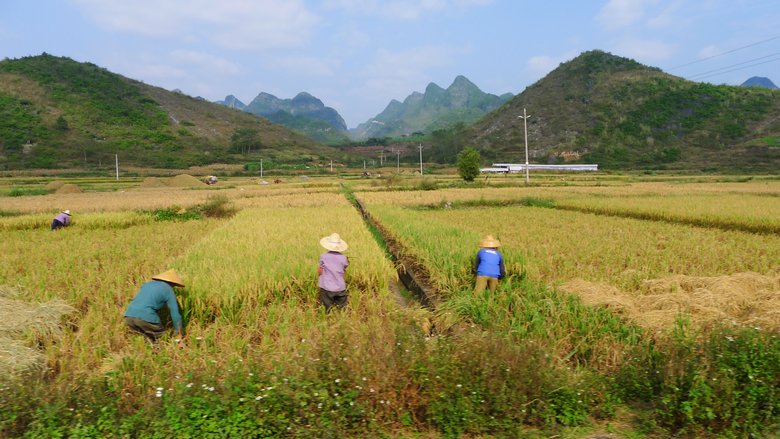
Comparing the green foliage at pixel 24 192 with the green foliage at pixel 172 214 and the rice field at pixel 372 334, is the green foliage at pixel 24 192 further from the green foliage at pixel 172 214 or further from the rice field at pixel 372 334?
the rice field at pixel 372 334

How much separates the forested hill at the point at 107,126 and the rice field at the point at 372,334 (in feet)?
239

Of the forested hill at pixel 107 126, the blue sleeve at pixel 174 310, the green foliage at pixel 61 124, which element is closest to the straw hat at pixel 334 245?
the blue sleeve at pixel 174 310

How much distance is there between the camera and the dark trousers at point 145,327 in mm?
4656

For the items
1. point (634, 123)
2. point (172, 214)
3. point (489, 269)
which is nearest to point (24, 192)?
point (172, 214)

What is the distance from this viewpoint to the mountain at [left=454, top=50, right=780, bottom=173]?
62.3m

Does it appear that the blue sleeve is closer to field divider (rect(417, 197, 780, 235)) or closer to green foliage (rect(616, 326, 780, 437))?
green foliage (rect(616, 326, 780, 437))

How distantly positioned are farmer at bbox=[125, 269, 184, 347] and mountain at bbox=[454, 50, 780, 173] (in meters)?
65.3

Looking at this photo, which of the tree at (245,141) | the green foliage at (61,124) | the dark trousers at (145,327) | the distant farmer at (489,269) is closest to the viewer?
the dark trousers at (145,327)

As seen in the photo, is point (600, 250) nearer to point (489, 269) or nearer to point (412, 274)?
point (489, 269)

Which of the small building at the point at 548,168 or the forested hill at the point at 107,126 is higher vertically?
the forested hill at the point at 107,126

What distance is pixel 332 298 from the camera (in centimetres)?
564

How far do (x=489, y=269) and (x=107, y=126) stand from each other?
9693 cm

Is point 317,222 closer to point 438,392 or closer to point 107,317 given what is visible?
point 107,317

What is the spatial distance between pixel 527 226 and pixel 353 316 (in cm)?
894
